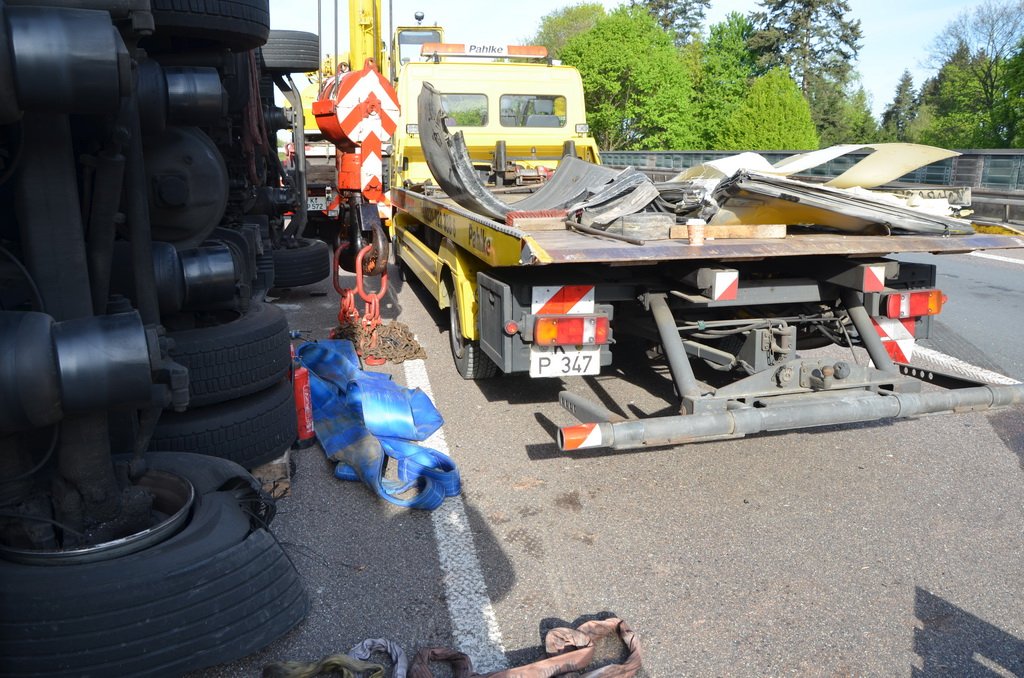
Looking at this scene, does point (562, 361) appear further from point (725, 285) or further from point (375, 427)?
point (375, 427)

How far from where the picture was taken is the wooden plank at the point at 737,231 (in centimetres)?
445

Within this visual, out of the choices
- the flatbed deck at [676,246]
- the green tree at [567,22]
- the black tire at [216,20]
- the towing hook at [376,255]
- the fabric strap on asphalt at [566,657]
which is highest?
the green tree at [567,22]

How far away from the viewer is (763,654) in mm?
2930

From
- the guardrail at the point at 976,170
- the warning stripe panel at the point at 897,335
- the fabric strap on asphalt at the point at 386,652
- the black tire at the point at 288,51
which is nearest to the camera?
the fabric strap on asphalt at the point at 386,652

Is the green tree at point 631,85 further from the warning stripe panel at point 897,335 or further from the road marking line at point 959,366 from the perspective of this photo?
the warning stripe panel at point 897,335

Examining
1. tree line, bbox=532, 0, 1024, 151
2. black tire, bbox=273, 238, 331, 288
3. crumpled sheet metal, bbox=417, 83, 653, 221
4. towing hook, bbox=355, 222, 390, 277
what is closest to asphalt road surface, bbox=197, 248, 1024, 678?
crumpled sheet metal, bbox=417, 83, 653, 221

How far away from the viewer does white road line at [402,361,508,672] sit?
9.68 ft

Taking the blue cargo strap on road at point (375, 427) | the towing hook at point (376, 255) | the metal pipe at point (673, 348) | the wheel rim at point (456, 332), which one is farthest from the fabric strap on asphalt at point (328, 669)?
the towing hook at point (376, 255)

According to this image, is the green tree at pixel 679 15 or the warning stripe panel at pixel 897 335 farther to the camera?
the green tree at pixel 679 15

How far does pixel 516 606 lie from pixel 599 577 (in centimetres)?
39

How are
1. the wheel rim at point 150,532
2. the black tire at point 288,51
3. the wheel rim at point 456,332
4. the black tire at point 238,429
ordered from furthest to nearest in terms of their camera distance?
the black tire at point 288,51 → the wheel rim at point 456,332 → the black tire at point 238,429 → the wheel rim at point 150,532

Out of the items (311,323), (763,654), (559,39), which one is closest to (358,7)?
(311,323)

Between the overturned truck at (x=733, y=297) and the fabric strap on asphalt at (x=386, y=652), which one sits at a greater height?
the overturned truck at (x=733, y=297)

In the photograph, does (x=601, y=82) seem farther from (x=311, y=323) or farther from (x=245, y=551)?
(x=245, y=551)
